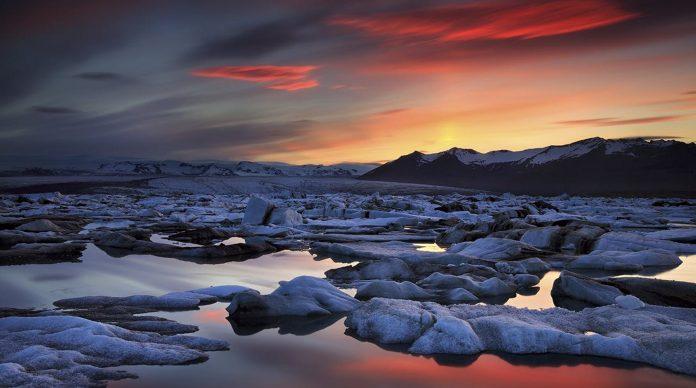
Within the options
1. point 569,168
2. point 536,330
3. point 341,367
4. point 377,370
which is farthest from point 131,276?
point 569,168

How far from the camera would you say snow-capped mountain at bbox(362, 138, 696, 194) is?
115312 millimetres

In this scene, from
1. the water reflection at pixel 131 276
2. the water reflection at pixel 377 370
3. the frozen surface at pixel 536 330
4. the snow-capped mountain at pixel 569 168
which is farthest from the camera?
the snow-capped mountain at pixel 569 168

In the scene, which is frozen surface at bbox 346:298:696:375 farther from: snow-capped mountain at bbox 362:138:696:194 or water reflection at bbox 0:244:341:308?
snow-capped mountain at bbox 362:138:696:194

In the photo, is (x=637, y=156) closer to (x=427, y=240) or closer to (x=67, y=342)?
(x=427, y=240)

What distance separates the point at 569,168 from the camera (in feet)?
442

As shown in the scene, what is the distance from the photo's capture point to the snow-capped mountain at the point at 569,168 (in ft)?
378

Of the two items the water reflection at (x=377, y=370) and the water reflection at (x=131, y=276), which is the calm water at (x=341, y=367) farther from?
the water reflection at (x=131, y=276)

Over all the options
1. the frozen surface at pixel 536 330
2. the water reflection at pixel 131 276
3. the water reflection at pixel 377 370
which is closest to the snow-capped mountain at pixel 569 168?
the water reflection at pixel 131 276

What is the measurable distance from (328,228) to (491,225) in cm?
578

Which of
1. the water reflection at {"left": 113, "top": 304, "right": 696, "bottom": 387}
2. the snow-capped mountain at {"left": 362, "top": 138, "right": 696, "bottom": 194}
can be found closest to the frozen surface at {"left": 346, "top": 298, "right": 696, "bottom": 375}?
the water reflection at {"left": 113, "top": 304, "right": 696, "bottom": 387}

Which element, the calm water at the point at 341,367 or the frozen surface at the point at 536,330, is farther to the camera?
the frozen surface at the point at 536,330

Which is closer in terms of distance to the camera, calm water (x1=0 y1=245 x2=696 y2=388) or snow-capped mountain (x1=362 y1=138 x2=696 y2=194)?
calm water (x1=0 y1=245 x2=696 y2=388)

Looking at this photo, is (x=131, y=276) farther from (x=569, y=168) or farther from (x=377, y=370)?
(x=569, y=168)

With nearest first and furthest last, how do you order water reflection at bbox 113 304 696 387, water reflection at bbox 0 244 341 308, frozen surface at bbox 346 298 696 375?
water reflection at bbox 113 304 696 387
frozen surface at bbox 346 298 696 375
water reflection at bbox 0 244 341 308
